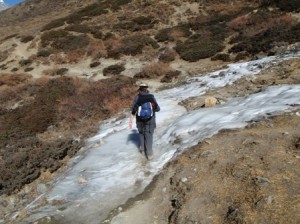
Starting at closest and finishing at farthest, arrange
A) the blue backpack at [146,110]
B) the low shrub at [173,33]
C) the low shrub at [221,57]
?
the blue backpack at [146,110]
the low shrub at [221,57]
the low shrub at [173,33]

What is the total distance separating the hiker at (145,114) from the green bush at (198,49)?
15597 millimetres

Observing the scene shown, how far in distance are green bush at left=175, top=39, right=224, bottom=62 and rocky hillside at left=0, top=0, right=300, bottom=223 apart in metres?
0.08

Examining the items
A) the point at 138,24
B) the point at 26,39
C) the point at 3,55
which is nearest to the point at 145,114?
the point at 138,24

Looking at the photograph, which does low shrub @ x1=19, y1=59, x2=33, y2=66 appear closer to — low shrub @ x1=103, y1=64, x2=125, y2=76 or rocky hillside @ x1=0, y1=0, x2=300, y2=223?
rocky hillside @ x1=0, y1=0, x2=300, y2=223

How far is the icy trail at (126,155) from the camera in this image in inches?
301

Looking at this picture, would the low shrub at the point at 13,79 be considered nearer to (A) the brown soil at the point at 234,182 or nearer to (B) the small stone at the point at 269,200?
(A) the brown soil at the point at 234,182

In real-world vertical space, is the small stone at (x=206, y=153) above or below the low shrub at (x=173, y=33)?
above

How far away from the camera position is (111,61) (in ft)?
94.0

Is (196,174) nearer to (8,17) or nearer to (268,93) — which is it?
(268,93)

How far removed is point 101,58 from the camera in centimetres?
2980

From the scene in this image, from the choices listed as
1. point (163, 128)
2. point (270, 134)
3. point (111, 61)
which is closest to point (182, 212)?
point (270, 134)

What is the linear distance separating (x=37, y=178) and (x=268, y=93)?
24.9ft

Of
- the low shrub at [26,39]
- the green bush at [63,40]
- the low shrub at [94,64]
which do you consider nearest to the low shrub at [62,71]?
the low shrub at [94,64]

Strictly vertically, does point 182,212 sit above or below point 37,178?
above
